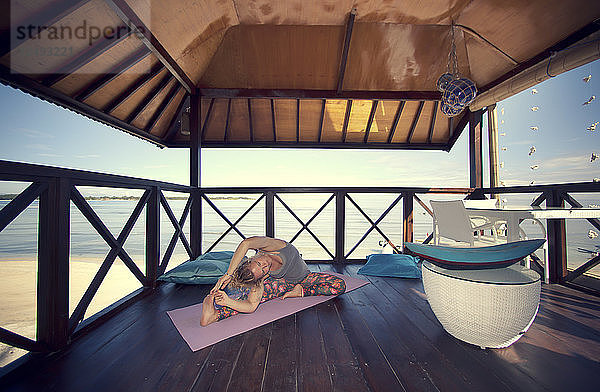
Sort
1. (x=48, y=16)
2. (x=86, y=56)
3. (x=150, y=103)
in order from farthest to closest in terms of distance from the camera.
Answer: (x=150, y=103)
(x=86, y=56)
(x=48, y=16)

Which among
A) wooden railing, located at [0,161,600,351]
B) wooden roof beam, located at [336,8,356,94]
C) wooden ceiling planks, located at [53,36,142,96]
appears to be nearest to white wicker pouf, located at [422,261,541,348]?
wooden railing, located at [0,161,600,351]

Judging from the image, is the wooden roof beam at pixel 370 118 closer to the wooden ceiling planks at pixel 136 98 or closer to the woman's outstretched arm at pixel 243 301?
the wooden ceiling planks at pixel 136 98

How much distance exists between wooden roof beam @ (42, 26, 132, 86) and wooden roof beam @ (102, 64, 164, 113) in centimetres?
85

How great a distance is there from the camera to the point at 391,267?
3576mm

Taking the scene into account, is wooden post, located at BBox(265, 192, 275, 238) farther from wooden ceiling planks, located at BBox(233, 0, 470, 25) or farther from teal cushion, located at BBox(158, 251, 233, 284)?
wooden ceiling planks, located at BBox(233, 0, 470, 25)

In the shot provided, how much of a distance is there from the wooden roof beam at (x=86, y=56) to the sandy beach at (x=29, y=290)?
9.42ft

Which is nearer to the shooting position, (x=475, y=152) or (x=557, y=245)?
(x=557, y=245)

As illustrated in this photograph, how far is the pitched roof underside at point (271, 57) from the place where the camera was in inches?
116

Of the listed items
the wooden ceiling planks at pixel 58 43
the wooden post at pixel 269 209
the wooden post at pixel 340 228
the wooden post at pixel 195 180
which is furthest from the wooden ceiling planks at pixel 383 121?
the wooden ceiling planks at pixel 58 43

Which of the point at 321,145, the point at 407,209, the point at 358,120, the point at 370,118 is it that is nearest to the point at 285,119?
the point at 321,145

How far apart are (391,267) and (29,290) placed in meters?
5.98

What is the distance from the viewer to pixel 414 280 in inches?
131

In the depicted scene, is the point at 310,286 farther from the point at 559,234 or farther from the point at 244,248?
the point at 559,234

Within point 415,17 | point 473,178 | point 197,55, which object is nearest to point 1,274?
point 197,55
